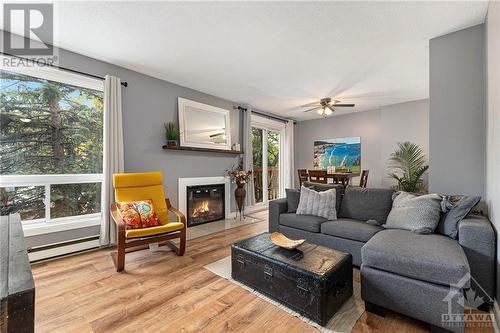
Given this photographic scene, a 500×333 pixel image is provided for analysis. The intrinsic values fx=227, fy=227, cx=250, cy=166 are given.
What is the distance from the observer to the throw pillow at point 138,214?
2.58 metres

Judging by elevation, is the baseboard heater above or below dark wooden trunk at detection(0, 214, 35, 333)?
below

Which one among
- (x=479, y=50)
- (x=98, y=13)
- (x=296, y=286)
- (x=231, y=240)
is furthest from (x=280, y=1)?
(x=231, y=240)

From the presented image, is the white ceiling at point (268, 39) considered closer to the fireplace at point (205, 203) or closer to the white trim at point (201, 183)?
the white trim at point (201, 183)

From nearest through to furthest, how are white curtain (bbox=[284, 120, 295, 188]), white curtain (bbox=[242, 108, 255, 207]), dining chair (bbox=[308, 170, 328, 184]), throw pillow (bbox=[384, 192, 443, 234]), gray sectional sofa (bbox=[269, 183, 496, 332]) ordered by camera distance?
gray sectional sofa (bbox=[269, 183, 496, 332]) < throw pillow (bbox=[384, 192, 443, 234]) < dining chair (bbox=[308, 170, 328, 184]) < white curtain (bbox=[242, 108, 255, 207]) < white curtain (bbox=[284, 120, 295, 188])

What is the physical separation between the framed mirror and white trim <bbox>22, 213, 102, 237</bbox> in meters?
1.68

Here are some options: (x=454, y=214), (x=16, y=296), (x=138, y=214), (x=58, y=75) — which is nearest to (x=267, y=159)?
(x=138, y=214)

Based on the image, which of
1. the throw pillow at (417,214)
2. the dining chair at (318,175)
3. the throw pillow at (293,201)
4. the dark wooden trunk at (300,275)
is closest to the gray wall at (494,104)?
the throw pillow at (417,214)

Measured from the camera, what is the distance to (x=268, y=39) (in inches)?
98.8

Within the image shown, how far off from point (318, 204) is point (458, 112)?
175 centimetres

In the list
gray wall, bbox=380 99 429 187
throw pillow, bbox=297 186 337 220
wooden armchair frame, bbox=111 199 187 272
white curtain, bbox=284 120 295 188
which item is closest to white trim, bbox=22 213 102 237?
wooden armchair frame, bbox=111 199 187 272

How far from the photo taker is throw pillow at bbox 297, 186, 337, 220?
2.87 m

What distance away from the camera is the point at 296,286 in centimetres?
166

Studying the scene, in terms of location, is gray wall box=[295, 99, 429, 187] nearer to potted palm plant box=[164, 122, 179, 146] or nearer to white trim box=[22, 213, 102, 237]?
potted palm plant box=[164, 122, 179, 146]

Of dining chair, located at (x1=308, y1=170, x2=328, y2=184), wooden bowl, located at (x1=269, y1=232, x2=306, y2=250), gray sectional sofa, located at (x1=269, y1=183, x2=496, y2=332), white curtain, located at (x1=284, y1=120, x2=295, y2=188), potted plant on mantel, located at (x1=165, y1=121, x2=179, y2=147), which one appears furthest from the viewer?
white curtain, located at (x1=284, y1=120, x2=295, y2=188)
